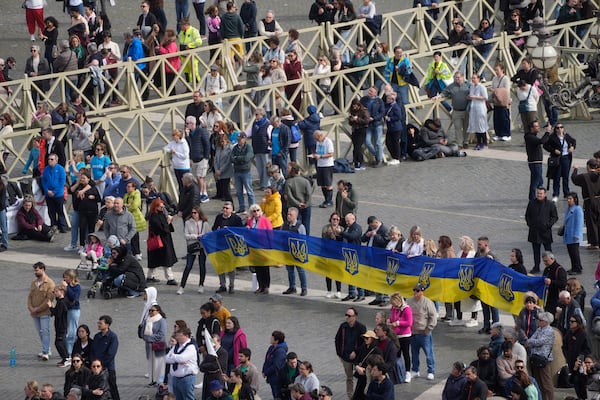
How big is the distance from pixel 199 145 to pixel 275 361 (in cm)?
1060

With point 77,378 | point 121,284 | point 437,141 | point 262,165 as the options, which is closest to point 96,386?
point 77,378

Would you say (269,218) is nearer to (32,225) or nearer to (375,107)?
(32,225)

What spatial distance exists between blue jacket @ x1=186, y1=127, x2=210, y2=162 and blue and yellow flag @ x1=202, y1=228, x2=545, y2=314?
4694 millimetres

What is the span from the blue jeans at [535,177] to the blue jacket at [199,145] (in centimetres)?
617

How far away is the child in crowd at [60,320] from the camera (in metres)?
27.0

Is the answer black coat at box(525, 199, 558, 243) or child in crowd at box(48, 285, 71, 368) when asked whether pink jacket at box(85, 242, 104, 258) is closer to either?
child in crowd at box(48, 285, 71, 368)

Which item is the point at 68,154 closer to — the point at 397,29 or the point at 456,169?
the point at 456,169

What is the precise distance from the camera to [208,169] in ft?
120

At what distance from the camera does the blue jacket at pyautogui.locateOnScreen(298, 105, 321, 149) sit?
35844 millimetres

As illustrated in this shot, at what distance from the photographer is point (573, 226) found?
30156 millimetres

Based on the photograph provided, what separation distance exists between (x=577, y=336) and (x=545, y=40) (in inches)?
219

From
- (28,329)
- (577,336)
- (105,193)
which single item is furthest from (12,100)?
(577,336)

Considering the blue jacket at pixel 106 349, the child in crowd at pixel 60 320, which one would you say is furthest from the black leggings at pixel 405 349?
the child in crowd at pixel 60 320

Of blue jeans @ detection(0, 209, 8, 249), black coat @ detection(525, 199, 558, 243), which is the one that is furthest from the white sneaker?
blue jeans @ detection(0, 209, 8, 249)
